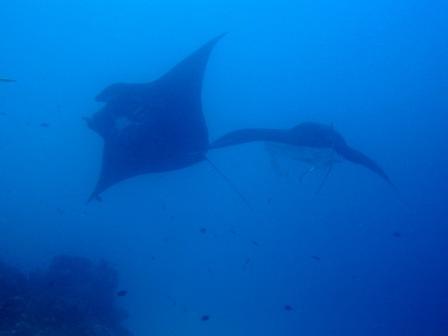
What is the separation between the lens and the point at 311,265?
31.4 m

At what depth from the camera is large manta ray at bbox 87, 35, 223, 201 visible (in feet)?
23.9

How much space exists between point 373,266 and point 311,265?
6.47 metres

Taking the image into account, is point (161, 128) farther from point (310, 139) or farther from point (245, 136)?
point (310, 139)

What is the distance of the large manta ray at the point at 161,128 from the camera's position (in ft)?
23.9

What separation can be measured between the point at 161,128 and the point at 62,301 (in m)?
4.63

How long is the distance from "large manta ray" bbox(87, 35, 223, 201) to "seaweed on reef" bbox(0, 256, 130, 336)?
2.60 m

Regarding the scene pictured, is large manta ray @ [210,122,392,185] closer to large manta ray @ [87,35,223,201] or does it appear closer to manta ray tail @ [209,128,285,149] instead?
manta ray tail @ [209,128,285,149]

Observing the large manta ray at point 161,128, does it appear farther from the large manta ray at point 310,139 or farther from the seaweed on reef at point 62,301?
the seaweed on reef at point 62,301

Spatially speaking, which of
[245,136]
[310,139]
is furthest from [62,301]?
[310,139]

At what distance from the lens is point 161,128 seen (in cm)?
757

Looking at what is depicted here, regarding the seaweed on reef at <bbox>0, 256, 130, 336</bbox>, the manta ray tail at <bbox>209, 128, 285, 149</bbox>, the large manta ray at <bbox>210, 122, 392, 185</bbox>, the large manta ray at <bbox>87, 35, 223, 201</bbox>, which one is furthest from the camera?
the seaweed on reef at <bbox>0, 256, 130, 336</bbox>

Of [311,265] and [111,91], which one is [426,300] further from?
[111,91]

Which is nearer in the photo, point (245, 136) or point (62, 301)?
point (245, 136)

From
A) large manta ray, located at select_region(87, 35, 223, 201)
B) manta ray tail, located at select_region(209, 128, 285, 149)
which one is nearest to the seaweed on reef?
large manta ray, located at select_region(87, 35, 223, 201)
